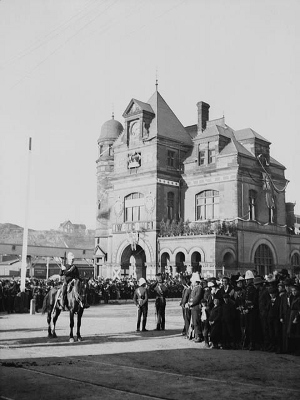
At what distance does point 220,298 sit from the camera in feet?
43.7

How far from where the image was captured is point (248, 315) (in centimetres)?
1291

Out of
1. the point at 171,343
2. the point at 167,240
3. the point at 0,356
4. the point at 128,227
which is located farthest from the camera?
the point at 128,227

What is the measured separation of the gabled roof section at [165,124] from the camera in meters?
43.9

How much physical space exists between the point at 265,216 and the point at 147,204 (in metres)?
10.7

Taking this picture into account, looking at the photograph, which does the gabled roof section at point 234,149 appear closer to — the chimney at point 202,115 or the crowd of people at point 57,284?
the chimney at point 202,115

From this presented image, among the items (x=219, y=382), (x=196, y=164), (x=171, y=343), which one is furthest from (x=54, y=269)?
(x=219, y=382)

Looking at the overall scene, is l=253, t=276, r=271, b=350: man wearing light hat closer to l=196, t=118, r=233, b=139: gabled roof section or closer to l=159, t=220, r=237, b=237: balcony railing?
l=159, t=220, r=237, b=237: balcony railing

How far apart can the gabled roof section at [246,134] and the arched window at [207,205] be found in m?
6.62

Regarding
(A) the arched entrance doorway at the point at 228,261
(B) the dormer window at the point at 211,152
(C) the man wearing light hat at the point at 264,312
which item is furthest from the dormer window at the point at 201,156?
(C) the man wearing light hat at the point at 264,312

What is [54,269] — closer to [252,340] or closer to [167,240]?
[167,240]

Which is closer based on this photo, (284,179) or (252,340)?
(252,340)

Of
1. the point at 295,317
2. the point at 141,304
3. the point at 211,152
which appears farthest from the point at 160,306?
the point at 211,152

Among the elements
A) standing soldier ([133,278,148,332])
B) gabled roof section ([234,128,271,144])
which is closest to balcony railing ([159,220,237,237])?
gabled roof section ([234,128,271,144])

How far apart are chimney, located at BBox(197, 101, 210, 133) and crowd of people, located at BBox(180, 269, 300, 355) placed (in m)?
34.8
